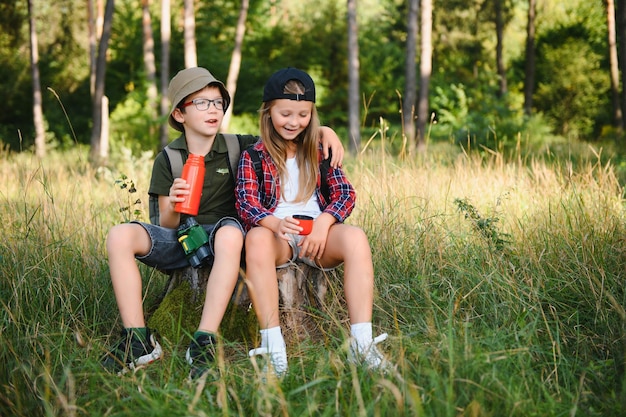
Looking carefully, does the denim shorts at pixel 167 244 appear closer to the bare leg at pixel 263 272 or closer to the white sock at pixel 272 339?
the bare leg at pixel 263 272

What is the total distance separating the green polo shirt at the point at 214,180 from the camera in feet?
9.68

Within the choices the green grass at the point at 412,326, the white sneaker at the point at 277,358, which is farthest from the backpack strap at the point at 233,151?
the white sneaker at the point at 277,358

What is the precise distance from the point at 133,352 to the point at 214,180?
90 centimetres

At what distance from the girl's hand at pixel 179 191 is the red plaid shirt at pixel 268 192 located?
0.28 meters

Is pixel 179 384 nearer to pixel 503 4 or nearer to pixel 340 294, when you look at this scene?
pixel 340 294

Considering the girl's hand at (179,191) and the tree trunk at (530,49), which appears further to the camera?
the tree trunk at (530,49)

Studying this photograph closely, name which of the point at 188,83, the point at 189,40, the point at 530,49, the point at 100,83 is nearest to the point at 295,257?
the point at 188,83

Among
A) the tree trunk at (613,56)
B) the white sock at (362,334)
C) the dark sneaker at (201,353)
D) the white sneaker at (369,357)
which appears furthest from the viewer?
the tree trunk at (613,56)

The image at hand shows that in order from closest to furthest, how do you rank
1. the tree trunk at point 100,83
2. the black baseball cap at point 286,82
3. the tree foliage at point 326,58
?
the black baseball cap at point 286,82
the tree trunk at point 100,83
the tree foliage at point 326,58

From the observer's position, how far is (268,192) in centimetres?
289

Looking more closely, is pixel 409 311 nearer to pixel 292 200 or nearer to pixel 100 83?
pixel 292 200

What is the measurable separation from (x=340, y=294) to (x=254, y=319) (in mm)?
475

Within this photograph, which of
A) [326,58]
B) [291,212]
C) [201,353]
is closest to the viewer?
[201,353]

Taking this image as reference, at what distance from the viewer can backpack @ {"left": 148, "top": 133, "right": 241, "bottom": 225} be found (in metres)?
2.90
